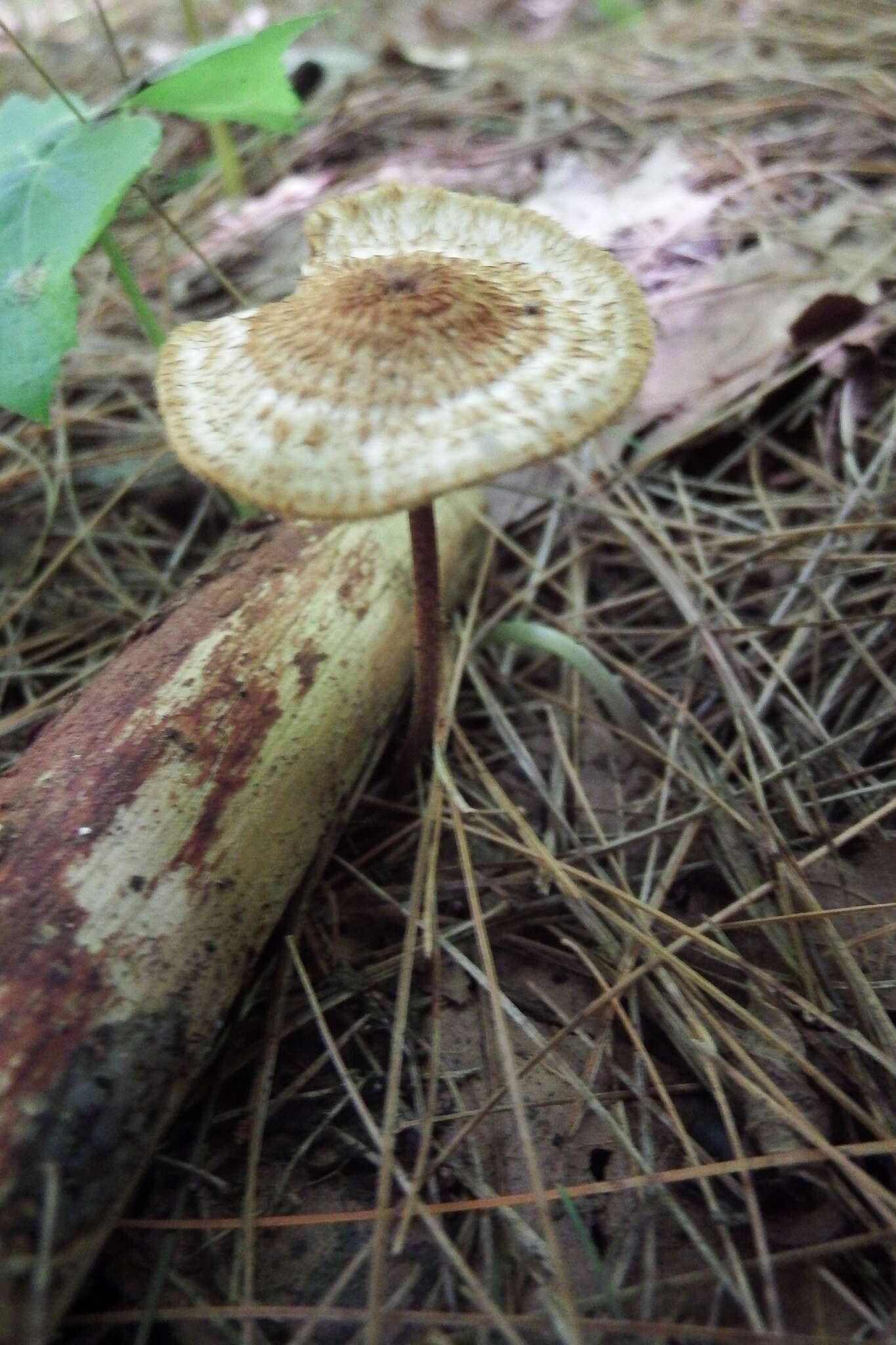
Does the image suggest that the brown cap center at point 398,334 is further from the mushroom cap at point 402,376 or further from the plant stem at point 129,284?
the plant stem at point 129,284

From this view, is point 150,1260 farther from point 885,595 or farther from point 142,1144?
point 885,595

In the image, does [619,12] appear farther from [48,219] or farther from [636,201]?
[48,219]

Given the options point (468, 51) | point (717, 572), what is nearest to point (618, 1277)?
point (717, 572)

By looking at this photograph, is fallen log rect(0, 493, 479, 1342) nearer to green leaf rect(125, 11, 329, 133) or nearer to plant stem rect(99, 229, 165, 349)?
plant stem rect(99, 229, 165, 349)

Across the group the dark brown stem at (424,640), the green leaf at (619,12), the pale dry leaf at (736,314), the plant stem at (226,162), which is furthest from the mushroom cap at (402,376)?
the green leaf at (619,12)

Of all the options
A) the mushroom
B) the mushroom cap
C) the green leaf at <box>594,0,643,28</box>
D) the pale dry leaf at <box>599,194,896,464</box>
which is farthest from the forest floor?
the green leaf at <box>594,0,643,28</box>

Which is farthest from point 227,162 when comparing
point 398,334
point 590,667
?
point 590,667
